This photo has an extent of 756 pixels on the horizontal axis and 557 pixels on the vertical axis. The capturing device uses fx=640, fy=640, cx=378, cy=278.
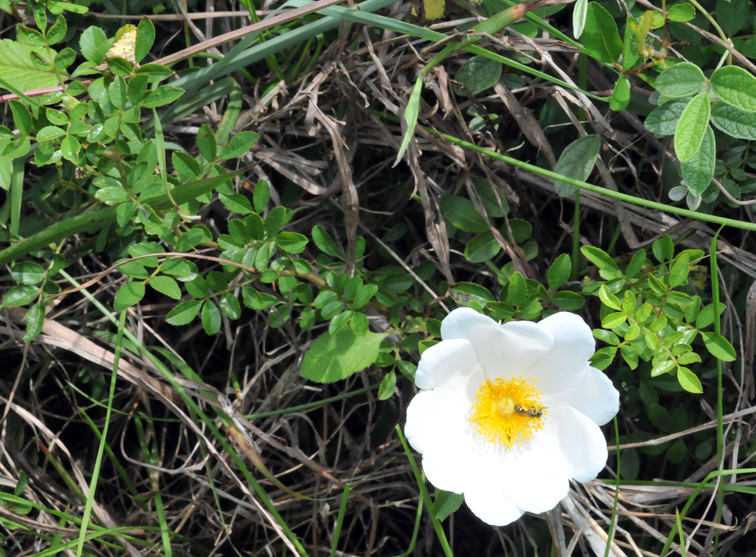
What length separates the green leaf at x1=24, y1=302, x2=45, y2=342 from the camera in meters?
1.96

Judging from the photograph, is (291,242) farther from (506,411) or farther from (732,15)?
(732,15)

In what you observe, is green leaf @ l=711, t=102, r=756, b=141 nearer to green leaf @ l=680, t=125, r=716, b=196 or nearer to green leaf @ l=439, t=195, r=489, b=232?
green leaf @ l=680, t=125, r=716, b=196

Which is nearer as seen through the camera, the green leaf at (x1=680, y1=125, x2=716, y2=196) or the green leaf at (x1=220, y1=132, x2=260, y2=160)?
the green leaf at (x1=680, y1=125, x2=716, y2=196)

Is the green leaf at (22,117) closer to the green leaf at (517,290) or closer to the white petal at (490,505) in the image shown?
the green leaf at (517,290)

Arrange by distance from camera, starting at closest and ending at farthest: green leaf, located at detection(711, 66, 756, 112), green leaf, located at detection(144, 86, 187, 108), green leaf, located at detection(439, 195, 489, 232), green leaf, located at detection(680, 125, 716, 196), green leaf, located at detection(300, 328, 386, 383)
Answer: green leaf, located at detection(711, 66, 756, 112) → green leaf, located at detection(680, 125, 716, 196) → green leaf, located at detection(144, 86, 187, 108) → green leaf, located at detection(300, 328, 386, 383) → green leaf, located at detection(439, 195, 489, 232)

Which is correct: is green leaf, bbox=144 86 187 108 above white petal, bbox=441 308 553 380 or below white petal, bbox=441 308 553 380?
above

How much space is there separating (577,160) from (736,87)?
0.46 meters

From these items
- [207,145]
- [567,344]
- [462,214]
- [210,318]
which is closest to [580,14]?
[462,214]

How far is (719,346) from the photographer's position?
5.77 feet

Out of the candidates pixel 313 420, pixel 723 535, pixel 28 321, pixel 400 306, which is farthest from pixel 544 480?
pixel 28 321

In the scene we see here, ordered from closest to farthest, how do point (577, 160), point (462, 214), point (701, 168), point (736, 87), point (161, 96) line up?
point (736, 87) < point (701, 168) < point (161, 96) < point (577, 160) < point (462, 214)

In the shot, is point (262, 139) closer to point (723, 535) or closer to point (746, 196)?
point (746, 196)

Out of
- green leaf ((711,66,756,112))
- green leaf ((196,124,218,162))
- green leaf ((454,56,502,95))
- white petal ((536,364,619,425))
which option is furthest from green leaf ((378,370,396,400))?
green leaf ((711,66,756,112))

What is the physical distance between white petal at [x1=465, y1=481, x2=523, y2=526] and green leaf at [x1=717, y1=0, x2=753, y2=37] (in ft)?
4.92
